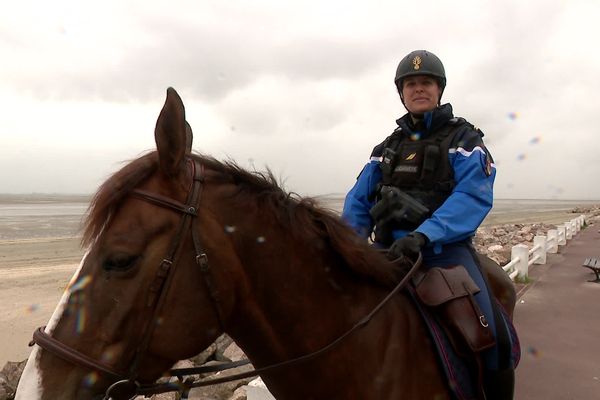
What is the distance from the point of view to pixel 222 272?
1793mm

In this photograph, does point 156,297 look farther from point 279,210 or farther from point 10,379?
point 10,379

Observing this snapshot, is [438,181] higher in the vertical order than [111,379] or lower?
higher

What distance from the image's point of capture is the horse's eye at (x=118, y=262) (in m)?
1.68

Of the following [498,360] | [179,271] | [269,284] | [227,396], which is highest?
[179,271]

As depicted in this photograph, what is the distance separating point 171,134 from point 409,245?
5.04 feet

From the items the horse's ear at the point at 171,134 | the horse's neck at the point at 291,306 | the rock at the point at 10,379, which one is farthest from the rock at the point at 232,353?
the horse's ear at the point at 171,134

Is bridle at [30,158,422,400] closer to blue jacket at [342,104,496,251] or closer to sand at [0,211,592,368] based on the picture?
blue jacket at [342,104,496,251]

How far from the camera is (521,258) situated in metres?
10.4

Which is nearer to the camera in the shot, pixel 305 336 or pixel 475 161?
pixel 305 336

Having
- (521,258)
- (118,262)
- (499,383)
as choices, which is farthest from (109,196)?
(521,258)

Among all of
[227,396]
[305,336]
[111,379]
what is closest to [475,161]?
[305,336]

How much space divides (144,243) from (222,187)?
446mm

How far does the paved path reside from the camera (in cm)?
520

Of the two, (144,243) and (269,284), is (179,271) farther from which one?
(269,284)
